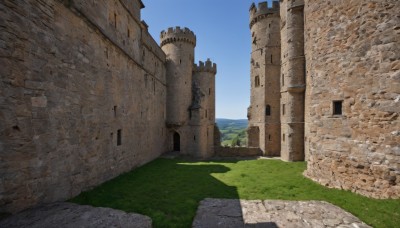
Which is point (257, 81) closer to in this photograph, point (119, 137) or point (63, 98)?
point (119, 137)

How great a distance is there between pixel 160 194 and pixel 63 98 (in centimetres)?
496

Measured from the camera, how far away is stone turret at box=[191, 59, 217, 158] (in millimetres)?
21750

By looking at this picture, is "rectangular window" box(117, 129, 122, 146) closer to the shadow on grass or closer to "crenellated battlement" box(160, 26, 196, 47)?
the shadow on grass

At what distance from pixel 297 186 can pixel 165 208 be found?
596 cm

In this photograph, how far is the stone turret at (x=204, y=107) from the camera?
21.8 meters

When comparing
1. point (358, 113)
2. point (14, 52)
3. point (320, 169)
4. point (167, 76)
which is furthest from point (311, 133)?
point (167, 76)

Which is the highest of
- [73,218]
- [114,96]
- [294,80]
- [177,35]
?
[177,35]

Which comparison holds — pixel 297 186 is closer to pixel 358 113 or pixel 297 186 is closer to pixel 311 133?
pixel 311 133

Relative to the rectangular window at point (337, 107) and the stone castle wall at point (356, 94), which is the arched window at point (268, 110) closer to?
the stone castle wall at point (356, 94)

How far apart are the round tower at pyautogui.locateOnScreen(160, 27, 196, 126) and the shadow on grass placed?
1037 centimetres

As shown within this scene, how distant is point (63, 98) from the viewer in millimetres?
7129

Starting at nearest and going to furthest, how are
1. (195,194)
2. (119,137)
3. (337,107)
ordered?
(195,194)
(337,107)
(119,137)

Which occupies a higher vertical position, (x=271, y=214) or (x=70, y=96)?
(x=70, y=96)

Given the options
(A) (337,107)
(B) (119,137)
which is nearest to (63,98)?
(B) (119,137)
